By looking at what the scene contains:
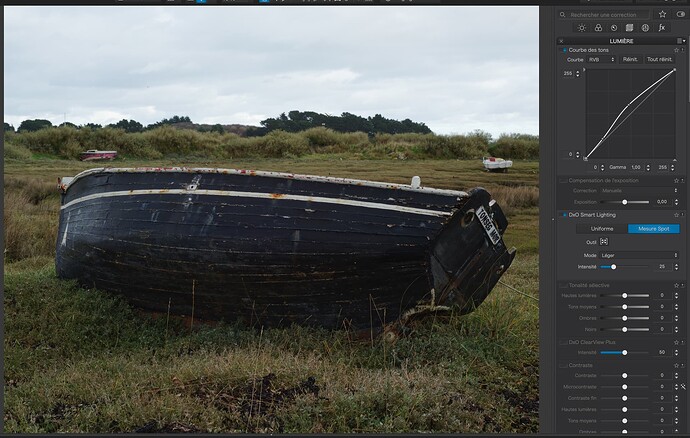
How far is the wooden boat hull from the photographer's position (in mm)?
7090

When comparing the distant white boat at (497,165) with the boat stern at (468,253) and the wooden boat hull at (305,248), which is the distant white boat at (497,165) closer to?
the wooden boat hull at (305,248)

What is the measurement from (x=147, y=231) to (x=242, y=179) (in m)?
1.50

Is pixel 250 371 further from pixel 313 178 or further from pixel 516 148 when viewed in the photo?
pixel 516 148

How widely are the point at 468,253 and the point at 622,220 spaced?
282 cm

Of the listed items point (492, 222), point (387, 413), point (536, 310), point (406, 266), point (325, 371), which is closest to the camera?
point (387, 413)

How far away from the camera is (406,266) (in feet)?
23.3

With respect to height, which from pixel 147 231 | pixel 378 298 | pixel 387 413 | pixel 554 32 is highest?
pixel 554 32

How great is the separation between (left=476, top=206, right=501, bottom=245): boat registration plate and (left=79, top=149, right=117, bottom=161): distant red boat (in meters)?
19.5

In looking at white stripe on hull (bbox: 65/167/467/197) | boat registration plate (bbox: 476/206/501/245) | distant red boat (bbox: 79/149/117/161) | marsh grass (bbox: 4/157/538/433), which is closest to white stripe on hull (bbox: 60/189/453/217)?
white stripe on hull (bbox: 65/167/467/197)

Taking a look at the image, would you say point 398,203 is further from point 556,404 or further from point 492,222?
point 556,404

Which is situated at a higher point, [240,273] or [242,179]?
[242,179]

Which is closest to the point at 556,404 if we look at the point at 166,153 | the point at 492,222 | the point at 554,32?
the point at 554,32

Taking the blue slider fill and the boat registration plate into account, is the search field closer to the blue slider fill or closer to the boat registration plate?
the blue slider fill

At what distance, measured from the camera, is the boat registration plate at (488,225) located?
7.33 metres
